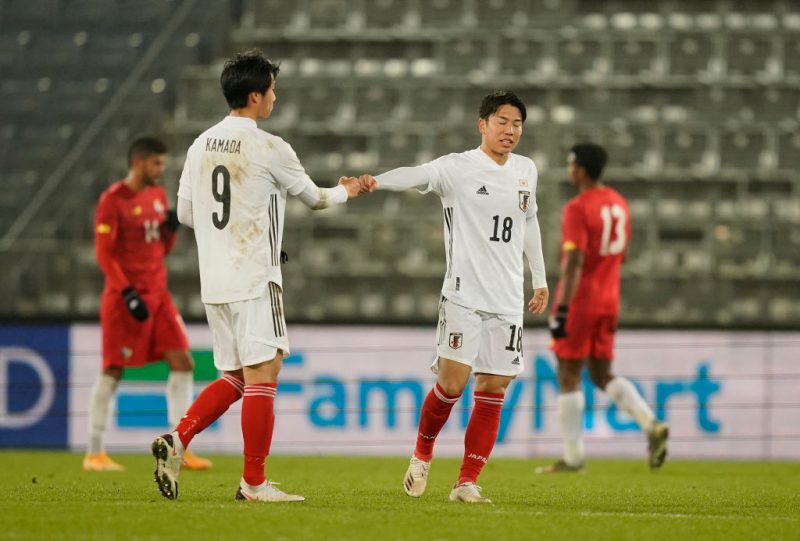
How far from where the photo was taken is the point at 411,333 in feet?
33.0

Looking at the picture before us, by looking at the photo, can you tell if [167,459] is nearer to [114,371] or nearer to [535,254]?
[535,254]

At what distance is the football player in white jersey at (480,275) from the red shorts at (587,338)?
8.35 feet

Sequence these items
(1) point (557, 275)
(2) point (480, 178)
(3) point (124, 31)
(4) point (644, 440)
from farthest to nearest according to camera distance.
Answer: (3) point (124, 31), (1) point (557, 275), (4) point (644, 440), (2) point (480, 178)

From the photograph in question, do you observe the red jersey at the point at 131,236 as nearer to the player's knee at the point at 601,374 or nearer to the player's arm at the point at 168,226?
the player's arm at the point at 168,226

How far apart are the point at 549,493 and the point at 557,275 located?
17.6 feet

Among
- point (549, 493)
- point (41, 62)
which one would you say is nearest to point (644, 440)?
point (549, 493)

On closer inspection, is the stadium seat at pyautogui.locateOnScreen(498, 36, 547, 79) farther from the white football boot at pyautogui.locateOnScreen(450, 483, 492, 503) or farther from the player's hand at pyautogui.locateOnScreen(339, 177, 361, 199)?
the white football boot at pyautogui.locateOnScreen(450, 483, 492, 503)

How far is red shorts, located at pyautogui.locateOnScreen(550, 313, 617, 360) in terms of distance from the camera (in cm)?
827

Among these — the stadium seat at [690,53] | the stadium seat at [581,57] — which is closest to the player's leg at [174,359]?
the stadium seat at [581,57]

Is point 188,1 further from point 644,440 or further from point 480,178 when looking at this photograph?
point 480,178

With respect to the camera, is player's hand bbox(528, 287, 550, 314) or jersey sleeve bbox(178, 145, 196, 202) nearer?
jersey sleeve bbox(178, 145, 196, 202)

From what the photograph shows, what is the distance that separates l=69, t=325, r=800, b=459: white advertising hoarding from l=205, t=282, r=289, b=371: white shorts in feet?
15.1

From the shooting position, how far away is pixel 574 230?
8148mm

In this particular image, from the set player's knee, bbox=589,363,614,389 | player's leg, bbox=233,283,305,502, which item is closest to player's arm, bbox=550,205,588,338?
Result: player's knee, bbox=589,363,614,389
